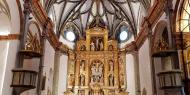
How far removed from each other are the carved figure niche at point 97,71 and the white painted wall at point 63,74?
187cm

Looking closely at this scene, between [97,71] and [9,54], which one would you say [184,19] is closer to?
[9,54]

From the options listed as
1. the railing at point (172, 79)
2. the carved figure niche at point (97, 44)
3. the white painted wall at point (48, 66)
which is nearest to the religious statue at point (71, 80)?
the white painted wall at point (48, 66)

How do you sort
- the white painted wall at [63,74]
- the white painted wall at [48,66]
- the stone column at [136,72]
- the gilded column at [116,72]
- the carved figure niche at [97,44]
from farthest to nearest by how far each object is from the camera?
the carved figure niche at [97,44] → the gilded column at [116,72] → the white painted wall at [63,74] → the stone column at [136,72] → the white painted wall at [48,66]

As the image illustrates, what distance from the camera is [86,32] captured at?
19531 mm

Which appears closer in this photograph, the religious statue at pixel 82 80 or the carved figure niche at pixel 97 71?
the religious statue at pixel 82 80

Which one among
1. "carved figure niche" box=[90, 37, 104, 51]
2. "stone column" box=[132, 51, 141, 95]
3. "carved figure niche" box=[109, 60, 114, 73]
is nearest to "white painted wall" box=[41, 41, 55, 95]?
"carved figure niche" box=[90, 37, 104, 51]

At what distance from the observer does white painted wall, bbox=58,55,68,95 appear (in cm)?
1792

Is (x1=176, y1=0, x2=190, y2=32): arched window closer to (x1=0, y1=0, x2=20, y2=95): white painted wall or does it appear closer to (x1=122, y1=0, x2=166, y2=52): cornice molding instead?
(x1=122, y1=0, x2=166, y2=52): cornice molding

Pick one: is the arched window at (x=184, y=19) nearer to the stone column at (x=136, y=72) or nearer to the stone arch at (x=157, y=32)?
the stone arch at (x=157, y=32)

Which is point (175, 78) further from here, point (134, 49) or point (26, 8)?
point (134, 49)

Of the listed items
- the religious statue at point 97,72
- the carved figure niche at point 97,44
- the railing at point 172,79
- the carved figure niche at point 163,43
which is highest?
the carved figure niche at point 97,44

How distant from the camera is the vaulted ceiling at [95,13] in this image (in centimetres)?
1848

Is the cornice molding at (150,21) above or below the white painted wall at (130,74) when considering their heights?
above

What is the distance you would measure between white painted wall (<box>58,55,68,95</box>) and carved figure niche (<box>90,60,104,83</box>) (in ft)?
6.13
